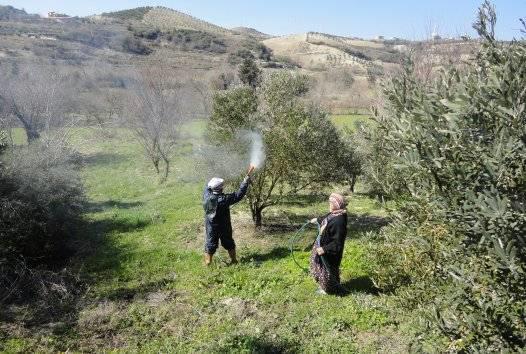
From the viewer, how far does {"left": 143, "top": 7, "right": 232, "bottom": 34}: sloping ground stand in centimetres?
13588

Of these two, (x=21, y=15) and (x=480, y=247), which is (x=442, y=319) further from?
(x=21, y=15)

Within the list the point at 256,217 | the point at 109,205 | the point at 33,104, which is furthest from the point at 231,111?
the point at 33,104

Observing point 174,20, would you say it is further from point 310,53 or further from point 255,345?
point 255,345

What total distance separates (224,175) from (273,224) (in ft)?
8.78

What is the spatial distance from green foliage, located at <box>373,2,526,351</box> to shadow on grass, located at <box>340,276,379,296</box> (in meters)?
5.47

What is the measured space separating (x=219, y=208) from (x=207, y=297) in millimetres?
2317

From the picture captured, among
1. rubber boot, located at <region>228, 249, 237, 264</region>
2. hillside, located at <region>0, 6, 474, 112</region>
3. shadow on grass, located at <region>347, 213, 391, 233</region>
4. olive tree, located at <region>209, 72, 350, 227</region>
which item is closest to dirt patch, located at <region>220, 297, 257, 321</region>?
rubber boot, located at <region>228, 249, 237, 264</region>

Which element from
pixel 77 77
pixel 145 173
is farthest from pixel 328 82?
pixel 145 173

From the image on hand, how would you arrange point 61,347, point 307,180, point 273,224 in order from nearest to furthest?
point 61,347, point 307,180, point 273,224

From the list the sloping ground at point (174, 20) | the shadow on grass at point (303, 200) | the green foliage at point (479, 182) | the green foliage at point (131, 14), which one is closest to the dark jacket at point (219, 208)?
the shadow on grass at point (303, 200)

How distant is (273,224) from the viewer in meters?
15.3

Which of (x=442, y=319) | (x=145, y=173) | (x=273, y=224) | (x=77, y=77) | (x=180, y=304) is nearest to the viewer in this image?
(x=442, y=319)

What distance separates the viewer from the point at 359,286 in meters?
10.0

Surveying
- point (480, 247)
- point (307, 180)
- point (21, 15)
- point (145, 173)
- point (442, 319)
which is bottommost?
point (145, 173)
